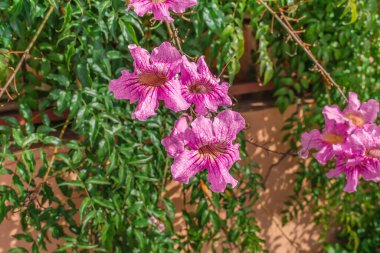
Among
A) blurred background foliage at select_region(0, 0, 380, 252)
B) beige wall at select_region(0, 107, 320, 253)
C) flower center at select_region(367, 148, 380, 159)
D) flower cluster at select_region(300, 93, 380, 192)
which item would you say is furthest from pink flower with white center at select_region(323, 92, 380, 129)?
beige wall at select_region(0, 107, 320, 253)

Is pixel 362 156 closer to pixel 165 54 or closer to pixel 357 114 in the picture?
pixel 357 114

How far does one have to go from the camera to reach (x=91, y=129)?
1658mm

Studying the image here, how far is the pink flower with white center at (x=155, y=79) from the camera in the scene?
116 centimetres

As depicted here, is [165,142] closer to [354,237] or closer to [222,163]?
[222,163]

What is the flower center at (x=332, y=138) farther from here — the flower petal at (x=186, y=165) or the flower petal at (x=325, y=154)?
the flower petal at (x=186, y=165)

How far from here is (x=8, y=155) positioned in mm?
1625

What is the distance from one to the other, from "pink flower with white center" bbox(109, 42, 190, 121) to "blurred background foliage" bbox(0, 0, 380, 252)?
0.38 meters

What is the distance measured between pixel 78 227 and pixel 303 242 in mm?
1346

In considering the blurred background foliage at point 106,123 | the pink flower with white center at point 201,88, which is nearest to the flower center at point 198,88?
the pink flower with white center at point 201,88

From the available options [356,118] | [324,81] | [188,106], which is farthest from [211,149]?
[324,81]

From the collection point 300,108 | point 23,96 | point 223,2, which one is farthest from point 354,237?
point 23,96

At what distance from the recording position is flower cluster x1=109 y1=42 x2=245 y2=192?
3.83 ft

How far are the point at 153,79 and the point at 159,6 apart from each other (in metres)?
0.19

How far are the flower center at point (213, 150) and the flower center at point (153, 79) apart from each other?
17 centimetres
